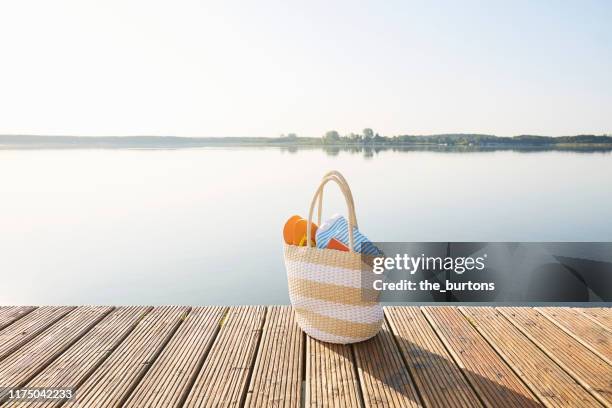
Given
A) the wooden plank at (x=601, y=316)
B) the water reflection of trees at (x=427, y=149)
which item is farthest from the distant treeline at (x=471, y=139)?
the wooden plank at (x=601, y=316)

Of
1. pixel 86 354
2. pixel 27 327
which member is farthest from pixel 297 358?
pixel 27 327

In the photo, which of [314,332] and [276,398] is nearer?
[276,398]

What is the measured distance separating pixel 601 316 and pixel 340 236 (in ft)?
4.46

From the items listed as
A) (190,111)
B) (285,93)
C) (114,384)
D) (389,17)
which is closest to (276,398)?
(114,384)

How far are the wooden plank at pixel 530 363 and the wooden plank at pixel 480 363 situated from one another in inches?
1.3

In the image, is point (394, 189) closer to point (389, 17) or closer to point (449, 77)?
point (389, 17)

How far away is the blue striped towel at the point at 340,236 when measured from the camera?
6.20 ft

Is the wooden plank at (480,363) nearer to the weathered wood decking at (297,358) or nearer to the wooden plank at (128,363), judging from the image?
the weathered wood decking at (297,358)

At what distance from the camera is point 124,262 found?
5512mm

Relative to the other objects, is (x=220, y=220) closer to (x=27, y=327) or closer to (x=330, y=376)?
(x=27, y=327)

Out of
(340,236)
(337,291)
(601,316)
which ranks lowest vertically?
(601,316)

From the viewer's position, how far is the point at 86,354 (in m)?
1.84

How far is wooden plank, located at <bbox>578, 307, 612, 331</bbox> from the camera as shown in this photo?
7.06ft

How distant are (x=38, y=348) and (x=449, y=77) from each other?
48.3ft
